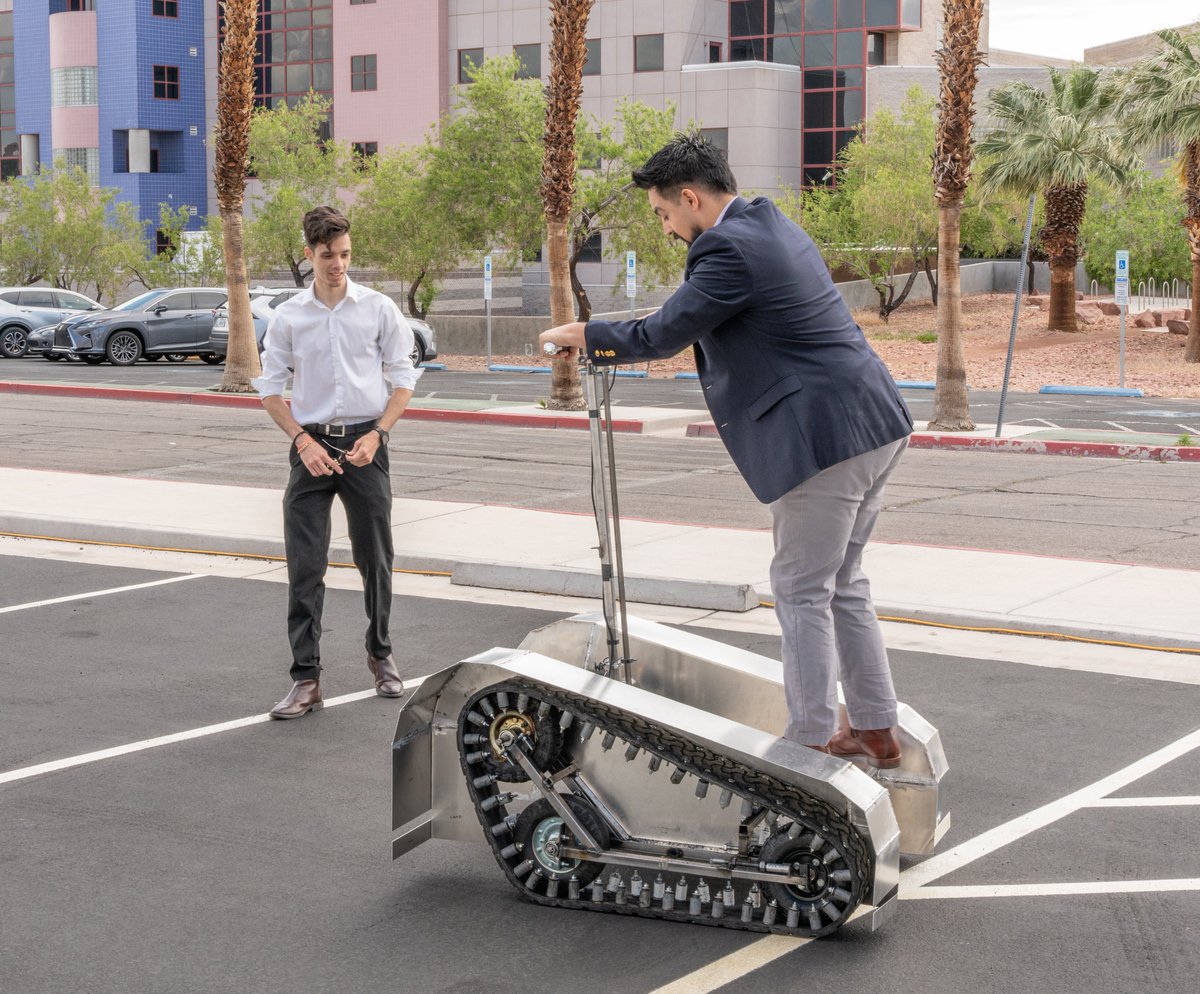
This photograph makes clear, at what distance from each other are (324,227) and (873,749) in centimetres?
320

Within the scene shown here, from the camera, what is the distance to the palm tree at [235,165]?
2588 cm

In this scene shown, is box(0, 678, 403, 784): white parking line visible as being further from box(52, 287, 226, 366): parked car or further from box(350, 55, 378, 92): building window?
box(350, 55, 378, 92): building window

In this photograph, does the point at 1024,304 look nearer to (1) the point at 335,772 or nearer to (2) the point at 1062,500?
(2) the point at 1062,500

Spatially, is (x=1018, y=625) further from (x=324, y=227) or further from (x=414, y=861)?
(x=414, y=861)

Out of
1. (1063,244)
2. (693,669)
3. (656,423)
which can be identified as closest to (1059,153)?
(1063,244)

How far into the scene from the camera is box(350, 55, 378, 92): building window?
6306cm

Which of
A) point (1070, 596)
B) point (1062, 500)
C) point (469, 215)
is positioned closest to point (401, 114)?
point (469, 215)

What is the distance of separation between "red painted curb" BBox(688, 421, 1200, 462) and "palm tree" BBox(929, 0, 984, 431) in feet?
3.39

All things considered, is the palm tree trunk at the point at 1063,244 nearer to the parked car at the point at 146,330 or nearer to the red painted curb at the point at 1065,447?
the parked car at the point at 146,330

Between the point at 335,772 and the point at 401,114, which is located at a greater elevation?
the point at 401,114

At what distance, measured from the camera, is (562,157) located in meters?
24.5

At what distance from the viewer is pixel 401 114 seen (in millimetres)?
62312

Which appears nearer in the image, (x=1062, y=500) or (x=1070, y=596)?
(x=1070, y=596)

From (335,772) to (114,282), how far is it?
5020 centimetres
